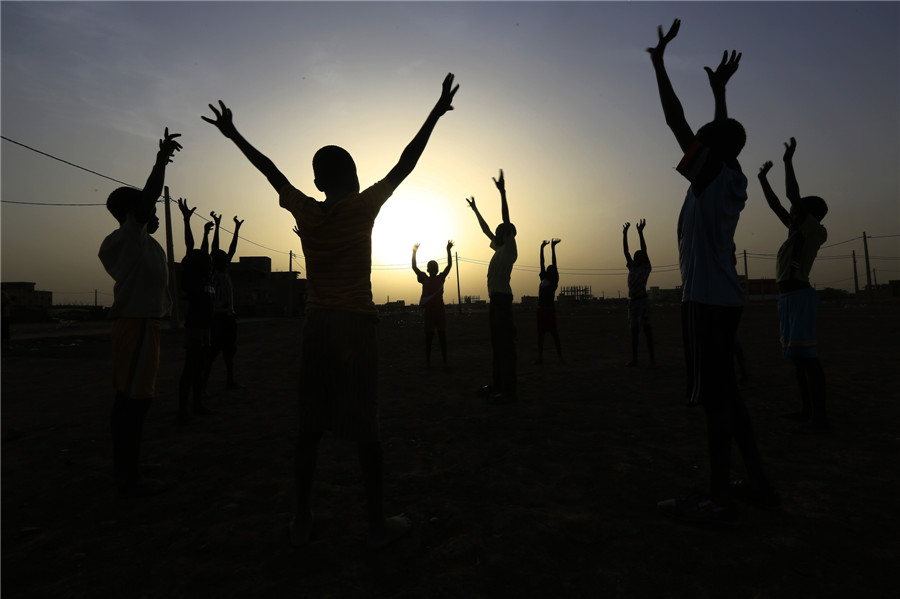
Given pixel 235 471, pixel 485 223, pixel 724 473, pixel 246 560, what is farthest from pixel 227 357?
pixel 724 473

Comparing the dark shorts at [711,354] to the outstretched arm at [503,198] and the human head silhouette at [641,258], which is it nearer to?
the outstretched arm at [503,198]

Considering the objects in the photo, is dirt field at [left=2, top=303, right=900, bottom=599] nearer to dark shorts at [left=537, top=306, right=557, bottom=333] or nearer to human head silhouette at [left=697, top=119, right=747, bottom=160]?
human head silhouette at [left=697, top=119, right=747, bottom=160]

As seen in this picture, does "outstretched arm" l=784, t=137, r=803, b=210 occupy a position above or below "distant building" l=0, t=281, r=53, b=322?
below

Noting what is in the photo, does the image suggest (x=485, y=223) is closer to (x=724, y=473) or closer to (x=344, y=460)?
(x=344, y=460)

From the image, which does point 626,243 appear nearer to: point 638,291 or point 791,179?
point 638,291

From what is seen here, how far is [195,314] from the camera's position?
480 cm

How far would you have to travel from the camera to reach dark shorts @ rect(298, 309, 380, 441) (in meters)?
2.07

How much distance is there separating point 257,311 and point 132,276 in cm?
4334

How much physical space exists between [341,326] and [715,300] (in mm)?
1969

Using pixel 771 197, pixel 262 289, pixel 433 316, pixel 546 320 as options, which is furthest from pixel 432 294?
pixel 262 289

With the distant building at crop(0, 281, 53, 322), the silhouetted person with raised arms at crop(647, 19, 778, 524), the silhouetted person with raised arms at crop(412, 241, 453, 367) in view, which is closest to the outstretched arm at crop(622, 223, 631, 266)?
the silhouetted person with raised arms at crop(412, 241, 453, 367)

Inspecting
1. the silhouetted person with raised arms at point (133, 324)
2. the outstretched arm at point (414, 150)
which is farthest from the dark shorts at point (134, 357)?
the outstretched arm at point (414, 150)

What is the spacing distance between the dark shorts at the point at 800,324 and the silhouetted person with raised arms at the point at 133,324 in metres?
4.91

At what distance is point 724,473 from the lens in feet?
7.43
